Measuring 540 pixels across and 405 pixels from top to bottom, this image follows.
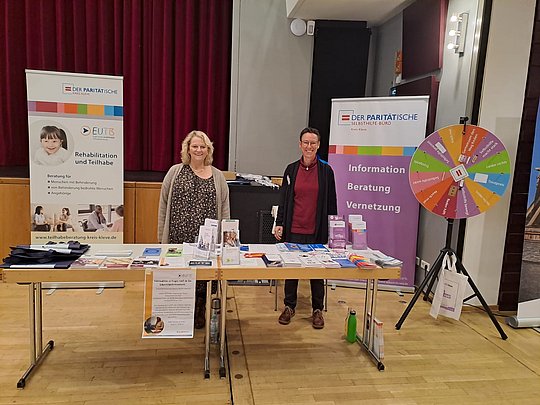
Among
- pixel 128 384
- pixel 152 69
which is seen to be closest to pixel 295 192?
pixel 128 384

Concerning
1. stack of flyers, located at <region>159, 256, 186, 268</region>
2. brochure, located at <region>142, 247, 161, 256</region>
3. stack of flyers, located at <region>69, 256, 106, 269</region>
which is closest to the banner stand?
brochure, located at <region>142, 247, 161, 256</region>

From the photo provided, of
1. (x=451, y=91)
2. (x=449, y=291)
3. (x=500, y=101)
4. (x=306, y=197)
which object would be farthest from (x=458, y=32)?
(x=449, y=291)

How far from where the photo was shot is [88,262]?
236 centimetres

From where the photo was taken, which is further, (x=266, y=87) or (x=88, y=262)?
(x=266, y=87)

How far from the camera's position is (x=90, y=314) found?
3.35m

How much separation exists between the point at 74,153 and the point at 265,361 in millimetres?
2246

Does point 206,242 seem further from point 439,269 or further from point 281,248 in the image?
point 439,269

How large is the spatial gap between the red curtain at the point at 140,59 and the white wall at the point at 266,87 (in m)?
0.20

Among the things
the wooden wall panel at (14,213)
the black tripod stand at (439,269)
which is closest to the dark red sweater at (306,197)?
the black tripod stand at (439,269)

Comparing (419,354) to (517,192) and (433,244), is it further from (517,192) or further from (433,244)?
(517,192)

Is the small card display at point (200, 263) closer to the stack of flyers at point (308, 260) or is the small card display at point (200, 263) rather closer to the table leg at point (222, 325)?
the table leg at point (222, 325)

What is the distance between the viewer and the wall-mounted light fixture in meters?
3.56

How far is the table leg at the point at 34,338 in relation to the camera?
2.39m

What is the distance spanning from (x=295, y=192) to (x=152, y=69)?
2501 millimetres
